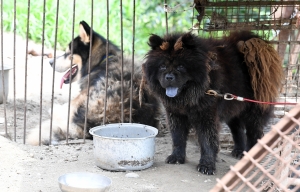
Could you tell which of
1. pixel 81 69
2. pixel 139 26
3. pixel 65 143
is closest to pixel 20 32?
pixel 139 26

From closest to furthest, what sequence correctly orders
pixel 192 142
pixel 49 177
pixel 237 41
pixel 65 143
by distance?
1. pixel 49 177
2. pixel 237 41
3. pixel 65 143
4. pixel 192 142

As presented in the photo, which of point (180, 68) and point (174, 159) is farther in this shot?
point (174, 159)

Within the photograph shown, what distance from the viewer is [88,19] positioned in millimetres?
11719

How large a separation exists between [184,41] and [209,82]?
19.0 inches

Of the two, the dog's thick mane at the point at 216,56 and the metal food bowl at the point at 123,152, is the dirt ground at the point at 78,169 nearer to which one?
the metal food bowl at the point at 123,152

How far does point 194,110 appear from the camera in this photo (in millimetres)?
4898

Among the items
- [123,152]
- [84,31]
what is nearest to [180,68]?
[123,152]

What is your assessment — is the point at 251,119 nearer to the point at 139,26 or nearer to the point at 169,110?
the point at 169,110

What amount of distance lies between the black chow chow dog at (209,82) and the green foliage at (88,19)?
5.13 metres

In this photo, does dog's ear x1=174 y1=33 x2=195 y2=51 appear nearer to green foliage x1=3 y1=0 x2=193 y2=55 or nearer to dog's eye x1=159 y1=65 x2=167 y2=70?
dog's eye x1=159 y1=65 x2=167 y2=70

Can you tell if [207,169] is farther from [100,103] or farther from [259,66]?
[100,103]

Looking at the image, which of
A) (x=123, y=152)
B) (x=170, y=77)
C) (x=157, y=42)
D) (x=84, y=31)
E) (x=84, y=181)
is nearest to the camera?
(x=84, y=181)

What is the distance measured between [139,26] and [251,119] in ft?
26.2

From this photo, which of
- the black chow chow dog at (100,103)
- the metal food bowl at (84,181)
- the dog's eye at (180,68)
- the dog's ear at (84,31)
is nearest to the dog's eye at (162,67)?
the dog's eye at (180,68)
